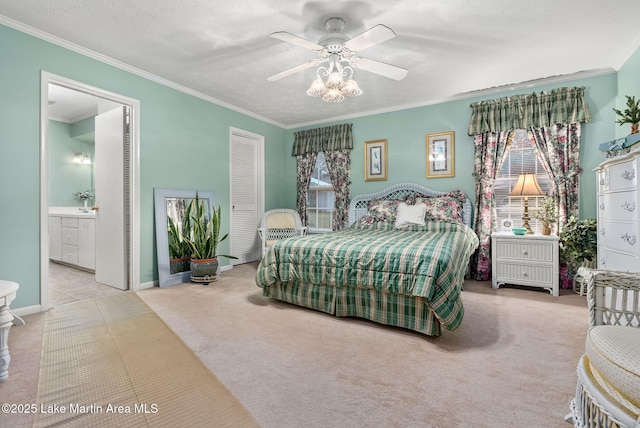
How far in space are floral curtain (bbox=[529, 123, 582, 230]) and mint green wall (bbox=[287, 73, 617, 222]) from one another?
0.10m

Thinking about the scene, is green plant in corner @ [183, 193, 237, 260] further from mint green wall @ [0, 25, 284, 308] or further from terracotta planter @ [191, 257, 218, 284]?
mint green wall @ [0, 25, 284, 308]

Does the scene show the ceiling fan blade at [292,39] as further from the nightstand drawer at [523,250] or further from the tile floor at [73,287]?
the tile floor at [73,287]

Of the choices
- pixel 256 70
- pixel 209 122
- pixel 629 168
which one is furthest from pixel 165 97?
pixel 629 168

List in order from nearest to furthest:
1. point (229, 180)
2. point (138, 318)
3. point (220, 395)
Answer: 1. point (220, 395)
2. point (138, 318)
3. point (229, 180)

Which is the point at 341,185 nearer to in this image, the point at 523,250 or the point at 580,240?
the point at 523,250

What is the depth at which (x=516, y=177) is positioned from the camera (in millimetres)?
4258

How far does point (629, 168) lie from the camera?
2.23 metres

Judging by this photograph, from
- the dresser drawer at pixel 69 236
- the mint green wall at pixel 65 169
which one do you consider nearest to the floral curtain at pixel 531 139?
the dresser drawer at pixel 69 236

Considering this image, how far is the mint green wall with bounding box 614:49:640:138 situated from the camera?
10.2 feet

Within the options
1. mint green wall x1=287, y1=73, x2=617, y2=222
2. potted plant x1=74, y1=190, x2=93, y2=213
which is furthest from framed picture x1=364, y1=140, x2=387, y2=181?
potted plant x1=74, y1=190, x2=93, y2=213

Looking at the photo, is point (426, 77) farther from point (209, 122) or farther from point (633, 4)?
point (209, 122)

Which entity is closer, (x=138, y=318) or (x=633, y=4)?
(x=633, y=4)

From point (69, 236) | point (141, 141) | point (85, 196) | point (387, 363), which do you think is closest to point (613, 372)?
point (387, 363)

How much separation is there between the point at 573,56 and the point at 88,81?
200 inches
